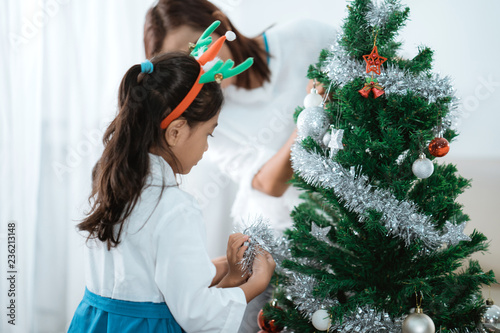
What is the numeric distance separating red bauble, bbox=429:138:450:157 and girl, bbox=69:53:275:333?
395 mm

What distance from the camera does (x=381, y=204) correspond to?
793 millimetres

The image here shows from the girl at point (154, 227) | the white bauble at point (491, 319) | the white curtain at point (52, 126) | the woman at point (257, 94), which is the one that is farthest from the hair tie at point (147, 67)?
the white bauble at point (491, 319)

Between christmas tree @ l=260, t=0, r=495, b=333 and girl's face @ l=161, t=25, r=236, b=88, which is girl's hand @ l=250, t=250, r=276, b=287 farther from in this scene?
girl's face @ l=161, t=25, r=236, b=88

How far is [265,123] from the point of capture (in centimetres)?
158

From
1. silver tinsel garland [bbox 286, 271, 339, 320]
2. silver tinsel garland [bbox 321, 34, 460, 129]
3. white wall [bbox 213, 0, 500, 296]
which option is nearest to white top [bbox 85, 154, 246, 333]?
silver tinsel garland [bbox 286, 271, 339, 320]

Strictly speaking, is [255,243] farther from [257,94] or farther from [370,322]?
[257,94]

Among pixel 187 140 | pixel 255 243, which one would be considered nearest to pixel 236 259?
pixel 255 243

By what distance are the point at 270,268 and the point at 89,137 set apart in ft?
3.19

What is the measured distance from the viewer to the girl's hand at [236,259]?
911mm

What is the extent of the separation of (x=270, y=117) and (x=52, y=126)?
2.48 ft

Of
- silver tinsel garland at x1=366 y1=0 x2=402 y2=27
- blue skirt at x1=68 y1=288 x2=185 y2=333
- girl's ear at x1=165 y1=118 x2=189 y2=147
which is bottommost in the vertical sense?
blue skirt at x1=68 y1=288 x2=185 y2=333

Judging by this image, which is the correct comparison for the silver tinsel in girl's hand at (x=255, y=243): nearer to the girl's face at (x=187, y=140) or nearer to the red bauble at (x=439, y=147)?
the girl's face at (x=187, y=140)

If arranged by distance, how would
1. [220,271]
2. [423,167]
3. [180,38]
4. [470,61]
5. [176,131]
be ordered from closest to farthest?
[423,167] < [176,131] < [220,271] < [180,38] < [470,61]

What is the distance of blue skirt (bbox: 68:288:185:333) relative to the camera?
838mm
